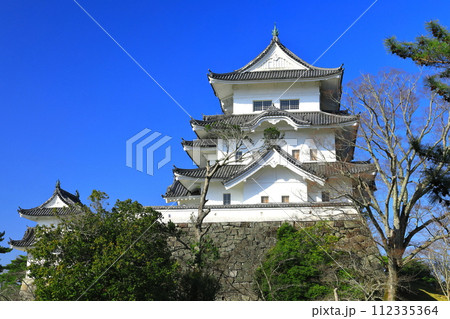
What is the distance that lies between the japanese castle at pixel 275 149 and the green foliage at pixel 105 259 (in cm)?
611

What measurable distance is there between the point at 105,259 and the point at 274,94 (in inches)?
620

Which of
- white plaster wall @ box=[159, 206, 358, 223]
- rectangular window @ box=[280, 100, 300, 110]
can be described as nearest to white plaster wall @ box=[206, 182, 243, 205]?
Result: white plaster wall @ box=[159, 206, 358, 223]

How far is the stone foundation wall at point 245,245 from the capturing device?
16266 millimetres

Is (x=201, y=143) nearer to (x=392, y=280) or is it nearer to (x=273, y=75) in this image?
(x=273, y=75)

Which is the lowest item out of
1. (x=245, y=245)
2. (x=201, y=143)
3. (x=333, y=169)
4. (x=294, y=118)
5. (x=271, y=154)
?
(x=245, y=245)

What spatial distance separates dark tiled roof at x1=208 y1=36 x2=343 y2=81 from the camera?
79.6ft

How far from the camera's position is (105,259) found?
441 inches

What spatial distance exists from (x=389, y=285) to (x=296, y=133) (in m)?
11.3

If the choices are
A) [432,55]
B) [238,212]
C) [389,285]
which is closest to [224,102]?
[238,212]

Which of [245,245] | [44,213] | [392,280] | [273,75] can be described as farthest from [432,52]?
[44,213]

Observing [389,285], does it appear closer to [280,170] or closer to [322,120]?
[280,170]

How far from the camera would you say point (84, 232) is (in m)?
11.9

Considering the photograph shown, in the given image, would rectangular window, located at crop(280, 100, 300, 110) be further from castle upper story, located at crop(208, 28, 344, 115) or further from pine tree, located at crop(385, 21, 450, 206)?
pine tree, located at crop(385, 21, 450, 206)

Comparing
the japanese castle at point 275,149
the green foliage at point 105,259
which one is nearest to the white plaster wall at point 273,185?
the japanese castle at point 275,149
